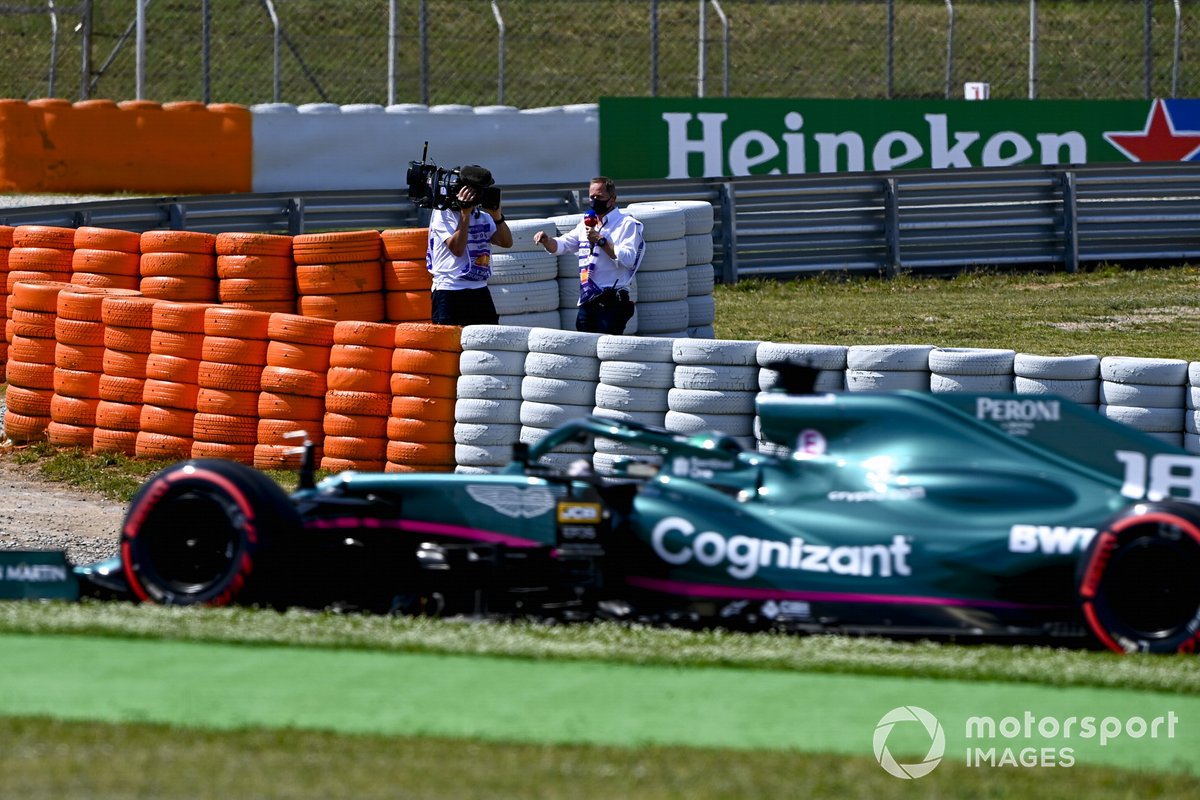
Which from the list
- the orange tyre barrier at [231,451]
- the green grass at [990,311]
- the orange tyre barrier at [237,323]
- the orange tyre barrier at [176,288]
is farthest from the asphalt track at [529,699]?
the green grass at [990,311]

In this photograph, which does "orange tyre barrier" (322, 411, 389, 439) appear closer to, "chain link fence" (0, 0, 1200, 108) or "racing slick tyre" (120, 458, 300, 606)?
"racing slick tyre" (120, 458, 300, 606)

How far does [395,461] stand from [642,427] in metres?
3.78

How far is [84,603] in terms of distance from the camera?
7.21 meters

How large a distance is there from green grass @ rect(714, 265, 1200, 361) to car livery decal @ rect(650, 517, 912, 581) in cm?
833

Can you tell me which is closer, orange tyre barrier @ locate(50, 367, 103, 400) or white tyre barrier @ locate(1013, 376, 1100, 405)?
white tyre barrier @ locate(1013, 376, 1100, 405)

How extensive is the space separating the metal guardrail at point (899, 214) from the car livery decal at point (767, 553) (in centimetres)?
1220

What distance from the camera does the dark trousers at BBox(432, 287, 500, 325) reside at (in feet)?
38.4

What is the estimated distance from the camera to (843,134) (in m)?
23.4

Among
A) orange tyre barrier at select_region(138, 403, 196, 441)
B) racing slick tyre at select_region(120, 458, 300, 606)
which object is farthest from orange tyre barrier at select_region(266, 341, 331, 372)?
racing slick tyre at select_region(120, 458, 300, 606)

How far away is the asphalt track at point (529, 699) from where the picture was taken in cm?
548

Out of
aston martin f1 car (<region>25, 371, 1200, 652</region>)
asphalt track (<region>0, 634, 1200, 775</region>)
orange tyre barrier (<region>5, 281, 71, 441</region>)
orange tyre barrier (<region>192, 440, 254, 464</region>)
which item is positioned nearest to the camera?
asphalt track (<region>0, 634, 1200, 775</region>)

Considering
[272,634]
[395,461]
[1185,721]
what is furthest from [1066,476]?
[395,461]

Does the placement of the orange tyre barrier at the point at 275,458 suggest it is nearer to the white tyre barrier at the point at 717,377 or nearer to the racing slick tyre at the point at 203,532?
the white tyre barrier at the point at 717,377

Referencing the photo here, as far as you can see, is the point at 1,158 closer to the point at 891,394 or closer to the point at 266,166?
the point at 266,166
